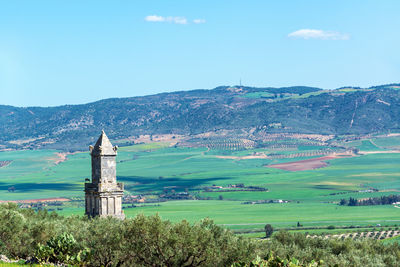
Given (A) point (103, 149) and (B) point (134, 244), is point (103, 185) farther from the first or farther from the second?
(B) point (134, 244)

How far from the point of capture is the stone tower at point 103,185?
58406 millimetres

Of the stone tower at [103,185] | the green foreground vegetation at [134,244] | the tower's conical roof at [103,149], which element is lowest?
the green foreground vegetation at [134,244]

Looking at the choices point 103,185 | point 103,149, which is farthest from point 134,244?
point 103,149

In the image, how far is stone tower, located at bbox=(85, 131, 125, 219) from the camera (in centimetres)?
5841

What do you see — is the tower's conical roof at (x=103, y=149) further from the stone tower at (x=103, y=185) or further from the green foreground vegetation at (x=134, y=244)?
the green foreground vegetation at (x=134, y=244)

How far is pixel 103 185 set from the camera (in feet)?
192

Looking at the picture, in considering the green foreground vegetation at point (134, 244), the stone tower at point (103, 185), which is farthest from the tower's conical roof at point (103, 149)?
the green foreground vegetation at point (134, 244)

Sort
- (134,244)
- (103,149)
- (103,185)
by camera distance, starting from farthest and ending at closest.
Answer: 1. (103,185)
2. (103,149)
3. (134,244)

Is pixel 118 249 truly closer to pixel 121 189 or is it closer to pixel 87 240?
pixel 87 240

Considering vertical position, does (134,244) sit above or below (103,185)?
below

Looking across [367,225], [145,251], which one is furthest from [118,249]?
[367,225]

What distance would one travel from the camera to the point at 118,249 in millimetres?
48281

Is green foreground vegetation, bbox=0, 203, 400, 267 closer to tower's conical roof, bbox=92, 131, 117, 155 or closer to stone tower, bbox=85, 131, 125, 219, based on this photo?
stone tower, bbox=85, 131, 125, 219

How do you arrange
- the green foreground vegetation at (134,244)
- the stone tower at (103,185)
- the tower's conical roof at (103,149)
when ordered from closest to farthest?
the green foreground vegetation at (134,244), the tower's conical roof at (103,149), the stone tower at (103,185)
